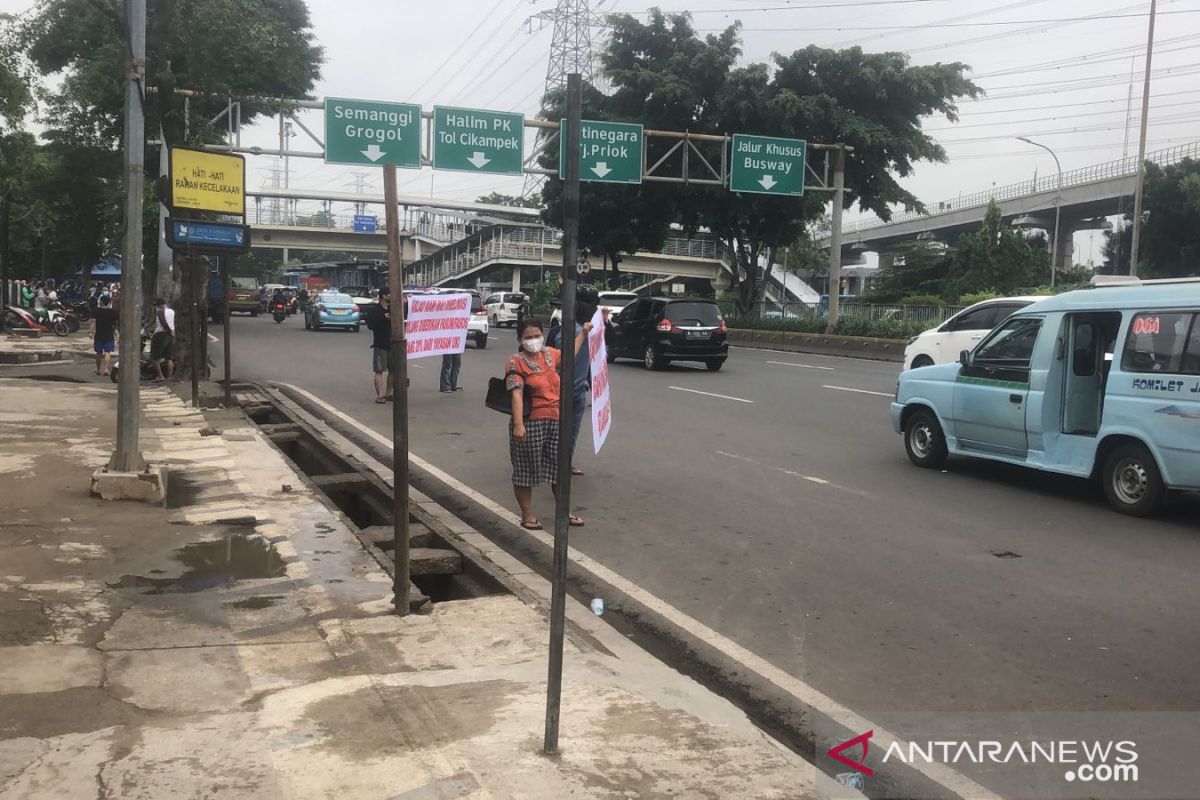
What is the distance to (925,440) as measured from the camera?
11.0m

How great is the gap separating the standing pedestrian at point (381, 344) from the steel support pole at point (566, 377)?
11938 millimetres

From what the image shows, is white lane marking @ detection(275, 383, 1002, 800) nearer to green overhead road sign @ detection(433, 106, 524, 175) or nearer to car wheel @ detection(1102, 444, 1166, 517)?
car wheel @ detection(1102, 444, 1166, 517)

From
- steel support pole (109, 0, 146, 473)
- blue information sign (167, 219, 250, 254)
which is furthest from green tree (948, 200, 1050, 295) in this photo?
steel support pole (109, 0, 146, 473)

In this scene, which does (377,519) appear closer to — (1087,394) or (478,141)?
(1087,394)

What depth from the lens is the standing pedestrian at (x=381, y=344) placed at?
1587 cm

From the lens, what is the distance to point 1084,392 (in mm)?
9547

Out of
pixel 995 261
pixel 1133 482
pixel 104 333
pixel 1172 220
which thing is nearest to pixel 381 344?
pixel 104 333

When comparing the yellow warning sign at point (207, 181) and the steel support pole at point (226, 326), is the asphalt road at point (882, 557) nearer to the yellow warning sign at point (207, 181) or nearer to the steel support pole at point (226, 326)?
the steel support pole at point (226, 326)

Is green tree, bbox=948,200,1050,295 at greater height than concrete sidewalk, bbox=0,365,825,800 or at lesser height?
greater

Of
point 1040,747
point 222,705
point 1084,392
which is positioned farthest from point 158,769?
point 1084,392

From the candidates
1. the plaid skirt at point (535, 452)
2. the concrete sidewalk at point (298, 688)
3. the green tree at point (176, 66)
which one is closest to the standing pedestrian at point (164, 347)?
the green tree at point (176, 66)

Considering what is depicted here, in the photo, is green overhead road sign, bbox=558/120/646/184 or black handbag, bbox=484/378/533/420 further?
green overhead road sign, bbox=558/120/646/184

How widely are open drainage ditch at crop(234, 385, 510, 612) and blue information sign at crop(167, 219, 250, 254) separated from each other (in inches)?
92.6

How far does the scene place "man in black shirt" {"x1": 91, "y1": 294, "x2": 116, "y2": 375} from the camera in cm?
1948
